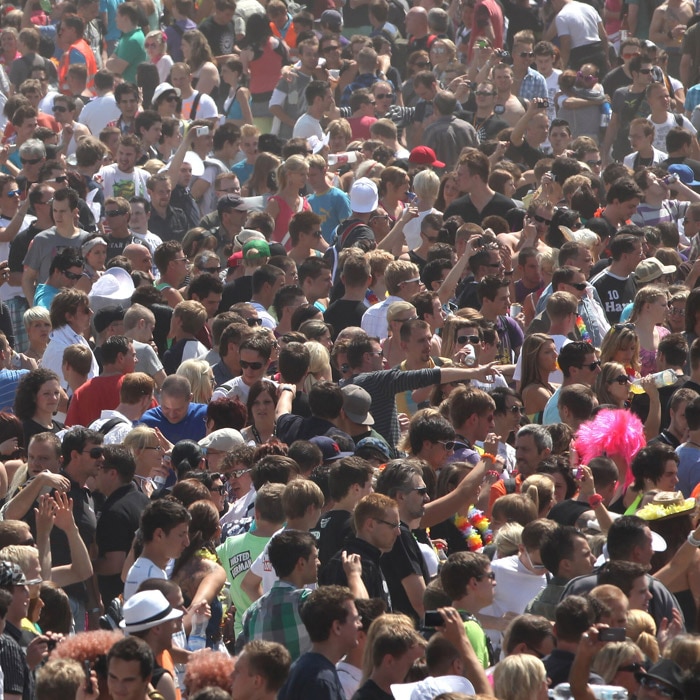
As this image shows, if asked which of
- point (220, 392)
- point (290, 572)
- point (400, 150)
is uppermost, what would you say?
point (290, 572)

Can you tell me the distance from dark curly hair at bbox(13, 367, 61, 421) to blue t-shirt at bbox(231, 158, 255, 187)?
6939 mm

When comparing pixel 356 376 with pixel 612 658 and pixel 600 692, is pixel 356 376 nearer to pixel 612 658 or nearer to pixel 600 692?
pixel 612 658

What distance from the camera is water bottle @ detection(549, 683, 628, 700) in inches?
210

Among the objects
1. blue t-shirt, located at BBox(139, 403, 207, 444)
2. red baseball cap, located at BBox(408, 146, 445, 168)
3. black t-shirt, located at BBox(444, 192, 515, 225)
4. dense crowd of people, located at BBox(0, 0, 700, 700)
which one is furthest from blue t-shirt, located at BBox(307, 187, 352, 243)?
blue t-shirt, located at BBox(139, 403, 207, 444)

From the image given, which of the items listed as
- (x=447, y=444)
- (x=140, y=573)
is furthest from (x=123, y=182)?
(x=140, y=573)

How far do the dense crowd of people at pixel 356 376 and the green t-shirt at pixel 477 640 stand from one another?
0.01 metres

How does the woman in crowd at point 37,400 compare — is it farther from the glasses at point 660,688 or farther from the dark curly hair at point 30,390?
the glasses at point 660,688

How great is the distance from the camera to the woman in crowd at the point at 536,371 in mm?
9250

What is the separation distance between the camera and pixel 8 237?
41.7ft

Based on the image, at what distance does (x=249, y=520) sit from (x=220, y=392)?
6.23 feet

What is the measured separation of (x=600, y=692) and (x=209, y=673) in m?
1.36

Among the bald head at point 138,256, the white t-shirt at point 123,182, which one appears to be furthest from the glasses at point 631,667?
the white t-shirt at point 123,182

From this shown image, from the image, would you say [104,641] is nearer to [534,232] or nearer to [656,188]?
[534,232]

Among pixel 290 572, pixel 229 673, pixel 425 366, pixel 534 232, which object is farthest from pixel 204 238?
pixel 229 673
